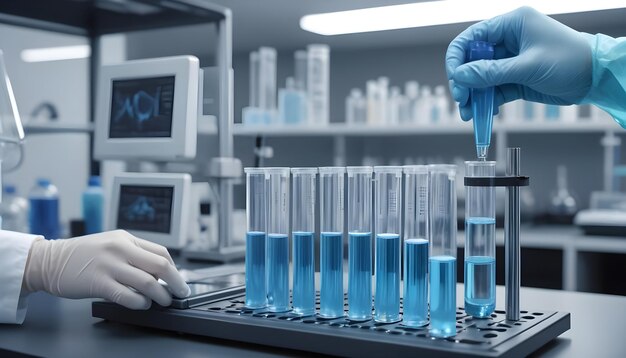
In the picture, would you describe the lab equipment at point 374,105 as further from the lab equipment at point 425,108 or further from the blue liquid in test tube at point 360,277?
the blue liquid in test tube at point 360,277

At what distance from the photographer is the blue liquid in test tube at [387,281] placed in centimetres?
88

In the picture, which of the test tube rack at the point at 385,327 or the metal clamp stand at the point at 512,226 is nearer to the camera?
the test tube rack at the point at 385,327

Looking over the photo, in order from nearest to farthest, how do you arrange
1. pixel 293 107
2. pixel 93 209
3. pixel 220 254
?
pixel 220 254 < pixel 93 209 < pixel 293 107

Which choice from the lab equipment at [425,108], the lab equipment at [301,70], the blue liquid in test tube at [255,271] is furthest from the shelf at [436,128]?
the blue liquid in test tube at [255,271]

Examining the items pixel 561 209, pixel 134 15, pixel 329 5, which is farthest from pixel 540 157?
pixel 134 15

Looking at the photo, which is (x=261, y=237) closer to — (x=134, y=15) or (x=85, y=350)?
(x=85, y=350)

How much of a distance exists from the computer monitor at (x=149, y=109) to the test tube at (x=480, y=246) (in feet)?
2.55

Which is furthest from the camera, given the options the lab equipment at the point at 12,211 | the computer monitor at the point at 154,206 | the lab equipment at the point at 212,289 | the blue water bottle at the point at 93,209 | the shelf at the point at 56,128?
the shelf at the point at 56,128

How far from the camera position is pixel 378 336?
2.63ft

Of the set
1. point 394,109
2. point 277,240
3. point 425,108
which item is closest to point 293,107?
point 394,109

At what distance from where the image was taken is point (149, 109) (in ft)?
5.21

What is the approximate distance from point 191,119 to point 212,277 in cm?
42

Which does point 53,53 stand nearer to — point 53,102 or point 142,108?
point 53,102

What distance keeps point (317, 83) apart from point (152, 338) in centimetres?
282
